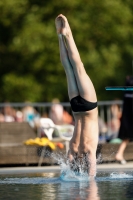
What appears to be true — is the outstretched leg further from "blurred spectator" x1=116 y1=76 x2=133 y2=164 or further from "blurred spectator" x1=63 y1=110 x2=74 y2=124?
"blurred spectator" x1=63 y1=110 x2=74 y2=124

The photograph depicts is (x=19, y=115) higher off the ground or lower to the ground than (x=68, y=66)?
lower

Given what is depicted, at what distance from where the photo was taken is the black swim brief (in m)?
10.4

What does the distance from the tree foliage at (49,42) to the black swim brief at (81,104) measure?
1838cm

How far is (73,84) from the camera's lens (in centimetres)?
1053

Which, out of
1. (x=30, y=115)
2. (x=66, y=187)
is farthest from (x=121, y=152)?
(x=66, y=187)

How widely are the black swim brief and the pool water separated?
872 millimetres

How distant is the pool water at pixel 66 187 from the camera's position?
8.44 m

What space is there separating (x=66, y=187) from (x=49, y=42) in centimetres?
1995

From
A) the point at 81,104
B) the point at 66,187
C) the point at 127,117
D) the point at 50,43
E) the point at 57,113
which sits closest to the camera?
the point at 66,187

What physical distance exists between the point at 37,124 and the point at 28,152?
12.4ft

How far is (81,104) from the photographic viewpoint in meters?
10.4

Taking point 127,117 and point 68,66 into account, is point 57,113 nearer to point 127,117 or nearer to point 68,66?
point 127,117

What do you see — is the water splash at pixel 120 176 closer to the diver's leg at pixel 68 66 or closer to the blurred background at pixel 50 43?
the diver's leg at pixel 68 66

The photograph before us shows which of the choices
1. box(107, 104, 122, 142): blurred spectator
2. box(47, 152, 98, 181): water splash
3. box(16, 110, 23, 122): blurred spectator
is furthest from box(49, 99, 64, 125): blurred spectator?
box(47, 152, 98, 181): water splash
